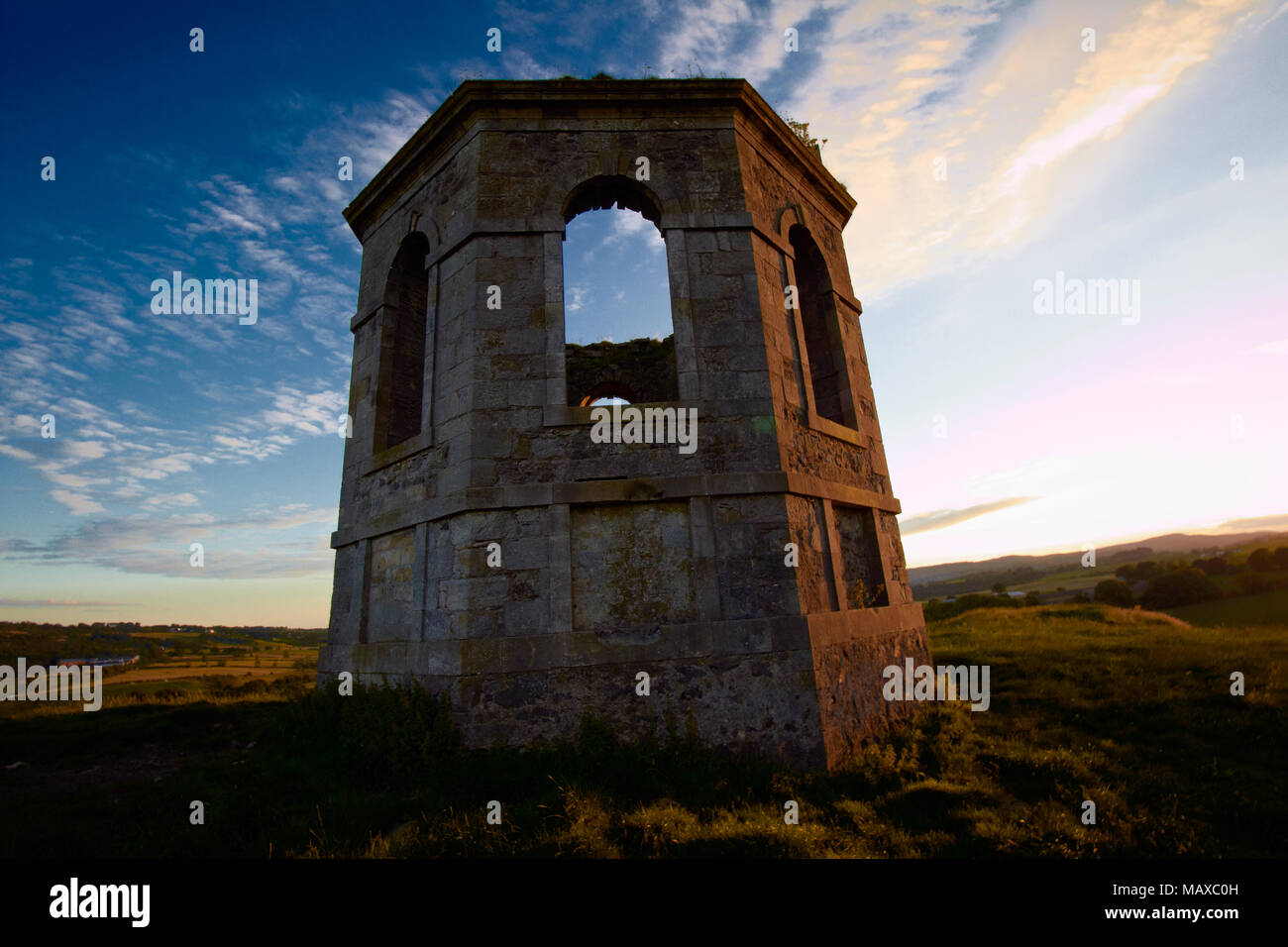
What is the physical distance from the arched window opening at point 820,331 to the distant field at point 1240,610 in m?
19.4

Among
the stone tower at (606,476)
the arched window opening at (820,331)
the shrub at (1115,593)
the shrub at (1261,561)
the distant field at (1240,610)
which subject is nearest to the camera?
the stone tower at (606,476)

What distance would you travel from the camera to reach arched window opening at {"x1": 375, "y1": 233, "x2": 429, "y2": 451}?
356 inches

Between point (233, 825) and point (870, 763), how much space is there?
627 cm

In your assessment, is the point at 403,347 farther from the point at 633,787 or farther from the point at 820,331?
the point at 633,787

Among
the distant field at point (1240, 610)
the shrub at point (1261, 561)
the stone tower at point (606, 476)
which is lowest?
the distant field at point (1240, 610)

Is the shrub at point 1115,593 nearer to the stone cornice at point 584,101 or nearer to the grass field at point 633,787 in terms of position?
the grass field at point 633,787

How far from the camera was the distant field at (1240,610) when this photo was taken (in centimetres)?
2003

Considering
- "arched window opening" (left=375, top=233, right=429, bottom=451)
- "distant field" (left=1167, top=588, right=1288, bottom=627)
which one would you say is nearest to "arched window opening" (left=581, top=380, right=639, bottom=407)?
"arched window opening" (left=375, top=233, right=429, bottom=451)

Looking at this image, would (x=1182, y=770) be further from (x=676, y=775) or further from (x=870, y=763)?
(x=676, y=775)

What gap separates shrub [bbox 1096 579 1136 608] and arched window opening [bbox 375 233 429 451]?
115 ft

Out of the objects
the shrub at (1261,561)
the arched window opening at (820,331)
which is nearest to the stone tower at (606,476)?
the arched window opening at (820,331)

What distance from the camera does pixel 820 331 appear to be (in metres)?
10.1

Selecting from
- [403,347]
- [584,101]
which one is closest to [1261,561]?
[584,101]
